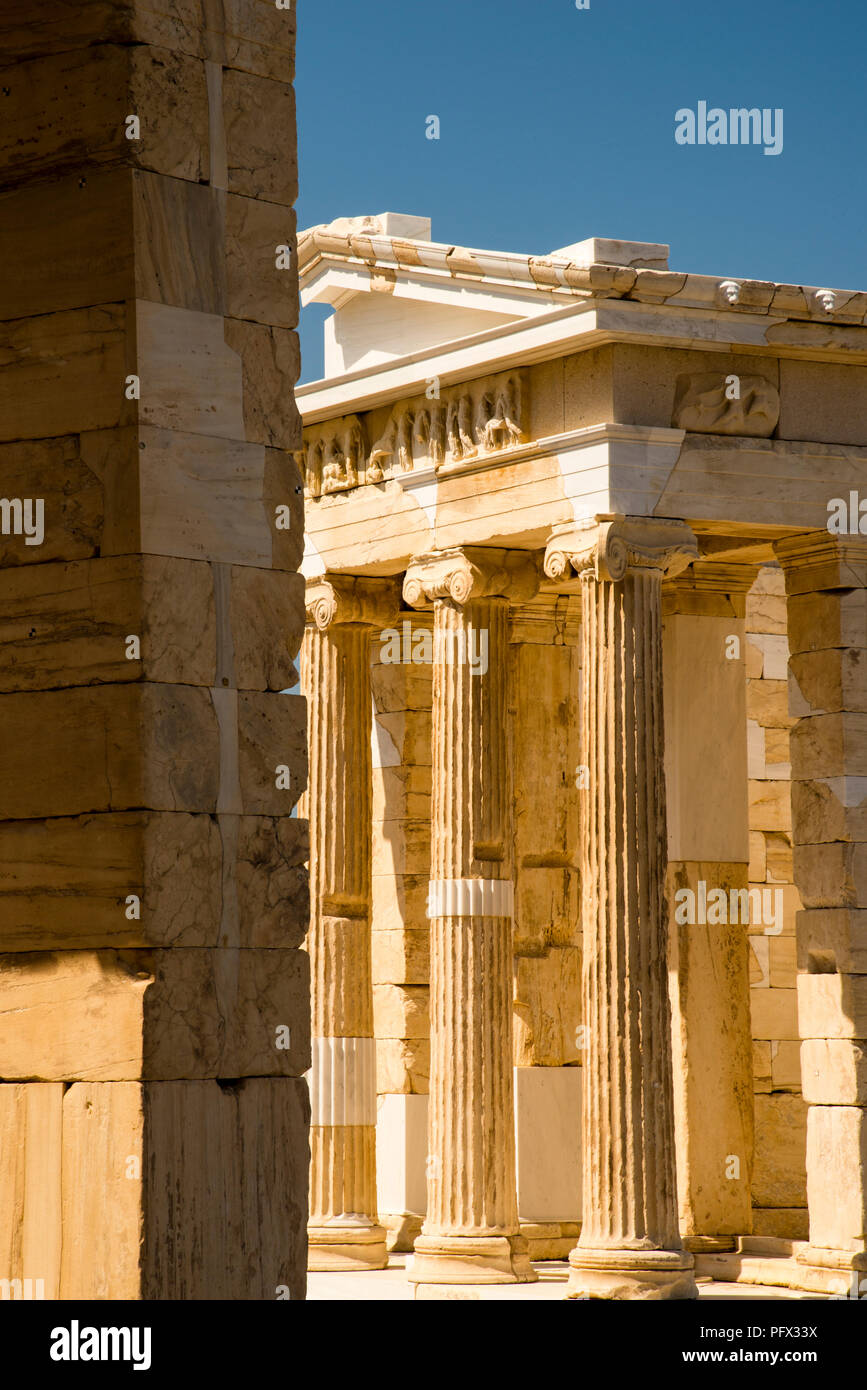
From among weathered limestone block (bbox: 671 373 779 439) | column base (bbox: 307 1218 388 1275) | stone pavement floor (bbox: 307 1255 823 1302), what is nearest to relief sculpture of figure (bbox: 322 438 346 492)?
weathered limestone block (bbox: 671 373 779 439)

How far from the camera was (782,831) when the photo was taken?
2039 centimetres

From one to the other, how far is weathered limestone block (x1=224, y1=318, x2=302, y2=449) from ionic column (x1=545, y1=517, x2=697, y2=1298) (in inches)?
287

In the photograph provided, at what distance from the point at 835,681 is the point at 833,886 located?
154 cm

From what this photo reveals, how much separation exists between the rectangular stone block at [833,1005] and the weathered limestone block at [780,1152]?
238 centimetres

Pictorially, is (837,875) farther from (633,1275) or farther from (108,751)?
(108,751)

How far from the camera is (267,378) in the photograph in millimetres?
9414

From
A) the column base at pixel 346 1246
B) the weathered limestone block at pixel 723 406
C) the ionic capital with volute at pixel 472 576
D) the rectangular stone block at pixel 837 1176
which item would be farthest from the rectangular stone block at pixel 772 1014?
the weathered limestone block at pixel 723 406

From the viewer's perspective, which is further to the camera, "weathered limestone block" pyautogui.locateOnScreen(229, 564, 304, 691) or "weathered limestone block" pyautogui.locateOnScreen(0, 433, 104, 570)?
"weathered limestone block" pyautogui.locateOnScreen(229, 564, 304, 691)

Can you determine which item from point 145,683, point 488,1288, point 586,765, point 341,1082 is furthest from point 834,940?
point 145,683

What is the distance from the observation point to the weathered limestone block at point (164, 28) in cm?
903

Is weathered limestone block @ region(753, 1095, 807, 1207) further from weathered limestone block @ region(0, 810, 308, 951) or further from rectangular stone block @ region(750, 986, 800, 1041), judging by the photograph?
weathered limestone block @ region(0, 810, 308, 951)

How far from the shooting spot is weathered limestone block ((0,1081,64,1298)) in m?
8.81

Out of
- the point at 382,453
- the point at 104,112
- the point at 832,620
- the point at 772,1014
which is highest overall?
the point at 382,453
